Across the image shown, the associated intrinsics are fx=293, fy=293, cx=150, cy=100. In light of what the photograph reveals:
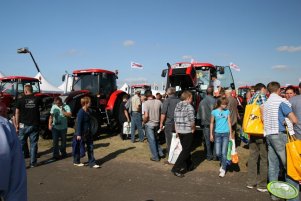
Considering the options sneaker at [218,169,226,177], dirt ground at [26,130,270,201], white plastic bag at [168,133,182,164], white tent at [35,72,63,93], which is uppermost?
white tent at [35,72,63,93]

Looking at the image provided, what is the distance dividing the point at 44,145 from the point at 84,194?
542 cm

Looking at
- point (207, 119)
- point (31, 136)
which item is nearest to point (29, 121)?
point (31, 136)

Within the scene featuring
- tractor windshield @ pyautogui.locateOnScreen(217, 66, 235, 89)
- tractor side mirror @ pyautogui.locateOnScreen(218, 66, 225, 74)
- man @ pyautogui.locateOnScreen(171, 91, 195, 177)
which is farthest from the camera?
tractor windshield @ pyautogui.locateOnScreen(217, 66, 235, 89)

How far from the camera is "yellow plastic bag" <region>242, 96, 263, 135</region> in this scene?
5086mm

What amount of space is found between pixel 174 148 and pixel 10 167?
5.52 m

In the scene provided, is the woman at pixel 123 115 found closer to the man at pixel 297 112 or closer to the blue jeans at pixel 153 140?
the blue jeans at pixel 153 140

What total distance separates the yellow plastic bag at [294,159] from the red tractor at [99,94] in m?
7.80

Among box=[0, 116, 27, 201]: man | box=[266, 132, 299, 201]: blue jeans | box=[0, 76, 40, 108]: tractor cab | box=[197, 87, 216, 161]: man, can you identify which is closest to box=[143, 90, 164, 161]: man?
box=[197, 87, 216, 161]: man

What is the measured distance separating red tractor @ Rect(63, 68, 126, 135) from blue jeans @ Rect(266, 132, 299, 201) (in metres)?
7.37

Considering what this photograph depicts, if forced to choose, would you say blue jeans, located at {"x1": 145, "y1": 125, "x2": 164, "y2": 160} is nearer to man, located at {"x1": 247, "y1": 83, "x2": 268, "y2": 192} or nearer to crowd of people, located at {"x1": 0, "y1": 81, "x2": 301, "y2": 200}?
crowd of people, located at {"x1": 0, "y1": 81, "x2": 301, "y2": 200}

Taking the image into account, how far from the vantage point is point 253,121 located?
16.9ft

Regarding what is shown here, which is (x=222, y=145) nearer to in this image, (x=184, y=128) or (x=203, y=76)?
(x=184, y=128)

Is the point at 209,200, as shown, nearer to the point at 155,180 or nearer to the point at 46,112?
the point at 155,180

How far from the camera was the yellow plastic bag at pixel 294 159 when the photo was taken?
4.20 meters
